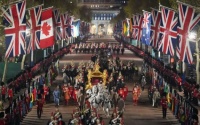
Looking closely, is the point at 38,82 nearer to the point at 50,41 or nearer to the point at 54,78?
the point at 50,41

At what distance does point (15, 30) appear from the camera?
86.3 ft

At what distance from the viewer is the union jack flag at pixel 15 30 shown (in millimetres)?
25781

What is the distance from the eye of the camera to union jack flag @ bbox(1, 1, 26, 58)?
25781 millimetres

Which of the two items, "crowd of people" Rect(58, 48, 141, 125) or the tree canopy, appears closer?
"crowd of people" Rect(58, 48, 141, 125)

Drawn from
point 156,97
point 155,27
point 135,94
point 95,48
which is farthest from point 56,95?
point 95,48

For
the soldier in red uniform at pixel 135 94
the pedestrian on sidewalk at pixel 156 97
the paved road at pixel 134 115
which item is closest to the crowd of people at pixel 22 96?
the paved road at pixel 134 115

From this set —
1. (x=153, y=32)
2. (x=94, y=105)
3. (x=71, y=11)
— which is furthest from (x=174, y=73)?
(x=71, y=11)

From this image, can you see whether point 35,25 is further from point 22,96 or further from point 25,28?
point 22,96

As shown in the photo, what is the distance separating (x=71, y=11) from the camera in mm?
103000

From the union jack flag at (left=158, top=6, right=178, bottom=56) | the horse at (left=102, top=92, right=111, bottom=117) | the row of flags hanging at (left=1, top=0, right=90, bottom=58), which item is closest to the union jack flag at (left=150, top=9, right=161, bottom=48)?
the union jack flag at (left=158, top=6, right=178, bottom=56)

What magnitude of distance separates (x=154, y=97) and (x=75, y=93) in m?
5.05

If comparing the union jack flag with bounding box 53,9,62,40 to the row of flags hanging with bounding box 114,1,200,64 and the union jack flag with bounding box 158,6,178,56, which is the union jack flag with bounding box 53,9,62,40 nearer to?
the row of flags hanging with bounding box 114,1,200,64

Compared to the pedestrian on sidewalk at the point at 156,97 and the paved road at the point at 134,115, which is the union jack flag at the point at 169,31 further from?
the paved road at the point at 134,115

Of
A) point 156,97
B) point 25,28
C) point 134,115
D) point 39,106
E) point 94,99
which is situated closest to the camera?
point 39,106
